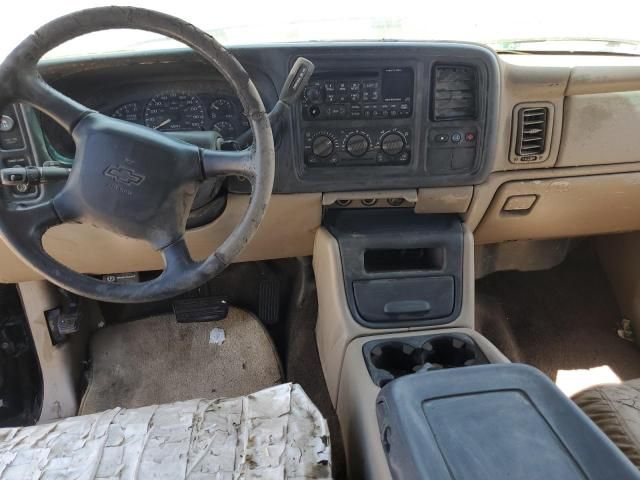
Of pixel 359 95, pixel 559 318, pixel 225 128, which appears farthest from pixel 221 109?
pixel 559 318

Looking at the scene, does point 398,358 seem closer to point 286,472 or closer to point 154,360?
point 286,472

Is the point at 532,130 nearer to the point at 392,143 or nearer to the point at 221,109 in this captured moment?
the point at 392,143

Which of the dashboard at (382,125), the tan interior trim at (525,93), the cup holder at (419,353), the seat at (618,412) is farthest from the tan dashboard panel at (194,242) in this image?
the seat at (618,412)

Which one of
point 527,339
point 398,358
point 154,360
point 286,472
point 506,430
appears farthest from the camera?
point 527,339

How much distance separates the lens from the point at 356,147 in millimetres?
1481

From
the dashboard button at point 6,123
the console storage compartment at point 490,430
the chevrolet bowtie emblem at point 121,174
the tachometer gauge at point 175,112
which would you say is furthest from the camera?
the tachometer gauge at point 175,112

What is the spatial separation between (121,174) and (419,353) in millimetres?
831

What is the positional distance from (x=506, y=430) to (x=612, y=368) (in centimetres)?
136

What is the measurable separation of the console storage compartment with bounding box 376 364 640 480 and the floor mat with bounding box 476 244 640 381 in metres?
1.14

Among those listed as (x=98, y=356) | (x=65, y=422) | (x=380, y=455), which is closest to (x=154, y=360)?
(x=98, y=356)

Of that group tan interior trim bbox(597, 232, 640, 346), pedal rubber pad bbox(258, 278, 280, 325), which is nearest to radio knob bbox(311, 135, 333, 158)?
pedal rubber pad bbox(258, 278, 280, 325)

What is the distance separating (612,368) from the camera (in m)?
2.12

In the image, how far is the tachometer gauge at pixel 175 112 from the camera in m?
1.45

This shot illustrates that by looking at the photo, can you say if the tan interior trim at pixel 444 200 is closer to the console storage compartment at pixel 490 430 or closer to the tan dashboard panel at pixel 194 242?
the tan dashboard panel at pixel 194 242
